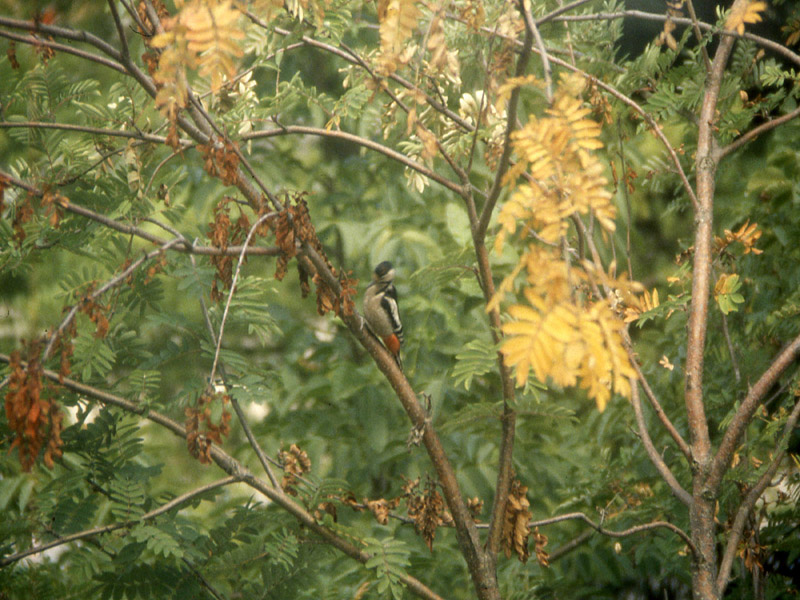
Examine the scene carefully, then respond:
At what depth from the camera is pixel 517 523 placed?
90.3 inches

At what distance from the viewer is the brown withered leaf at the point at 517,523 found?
2279 millimetres

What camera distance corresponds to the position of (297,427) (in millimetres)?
3807

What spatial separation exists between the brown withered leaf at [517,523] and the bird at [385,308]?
163cm

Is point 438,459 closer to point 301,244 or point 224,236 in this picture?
point 301,244

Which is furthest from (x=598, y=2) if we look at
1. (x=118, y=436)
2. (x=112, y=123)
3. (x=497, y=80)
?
(x=118, y=436)

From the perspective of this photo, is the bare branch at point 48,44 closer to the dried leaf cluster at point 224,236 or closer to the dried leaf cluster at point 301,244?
the dried leaf cluster at point 224,236

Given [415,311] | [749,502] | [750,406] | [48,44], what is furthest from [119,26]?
[415,311]

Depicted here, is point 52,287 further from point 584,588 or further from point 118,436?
point 584,588

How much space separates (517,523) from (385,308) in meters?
1.86

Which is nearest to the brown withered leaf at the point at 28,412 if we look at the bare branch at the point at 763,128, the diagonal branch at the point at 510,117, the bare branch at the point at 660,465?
the diagonal branch at the point at 510,117

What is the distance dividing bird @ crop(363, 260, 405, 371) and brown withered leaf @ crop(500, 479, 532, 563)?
64.2 inches

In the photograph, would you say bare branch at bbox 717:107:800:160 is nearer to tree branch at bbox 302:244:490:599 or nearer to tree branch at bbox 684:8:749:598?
tree branch at bbox 684:8:749:598

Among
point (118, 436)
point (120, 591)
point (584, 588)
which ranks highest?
point (118, 436)

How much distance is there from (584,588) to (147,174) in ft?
8.73
